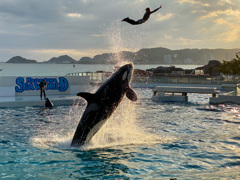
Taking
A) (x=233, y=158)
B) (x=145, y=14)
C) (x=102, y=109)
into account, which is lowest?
(x=233, y=158)

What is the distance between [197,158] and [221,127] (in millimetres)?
5565

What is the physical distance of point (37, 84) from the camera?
26438 mm

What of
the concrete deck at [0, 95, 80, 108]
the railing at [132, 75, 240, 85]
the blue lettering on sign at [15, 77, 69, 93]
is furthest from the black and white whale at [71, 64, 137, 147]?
the railing at [132, 75, 240, 85]

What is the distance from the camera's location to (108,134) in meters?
12.8

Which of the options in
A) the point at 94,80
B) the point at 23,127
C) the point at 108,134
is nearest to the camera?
the point at 108,134

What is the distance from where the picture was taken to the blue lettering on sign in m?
26.0

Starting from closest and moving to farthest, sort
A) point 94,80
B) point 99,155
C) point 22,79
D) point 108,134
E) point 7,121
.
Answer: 1. point 99,155
2. point 108,134
3. point 7,121
4. point 22,79
5. point 94,80

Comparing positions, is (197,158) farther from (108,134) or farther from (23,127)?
(23,127)

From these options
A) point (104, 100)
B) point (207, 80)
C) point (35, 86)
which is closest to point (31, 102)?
point (35, 86)

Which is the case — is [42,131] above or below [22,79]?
below

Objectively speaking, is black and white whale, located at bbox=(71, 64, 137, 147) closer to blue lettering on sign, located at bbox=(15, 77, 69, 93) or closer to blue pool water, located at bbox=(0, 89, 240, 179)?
blue pool water, located at bbox=(0, 89, 240, 179)

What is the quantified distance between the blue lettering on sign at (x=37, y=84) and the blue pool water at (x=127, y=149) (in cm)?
924

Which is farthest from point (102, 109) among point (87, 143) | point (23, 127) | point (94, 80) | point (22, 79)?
point (94, 80)

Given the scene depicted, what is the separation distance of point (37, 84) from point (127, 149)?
58.9 ft
